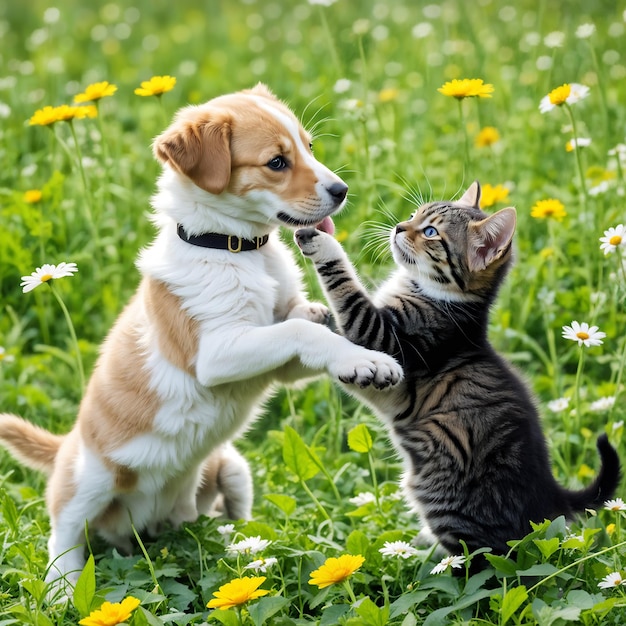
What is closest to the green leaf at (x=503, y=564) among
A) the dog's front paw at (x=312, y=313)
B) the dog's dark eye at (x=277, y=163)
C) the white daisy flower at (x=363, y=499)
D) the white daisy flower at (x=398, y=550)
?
the white daisy flower at (x=398, y=550)

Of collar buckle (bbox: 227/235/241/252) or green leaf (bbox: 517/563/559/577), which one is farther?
collar buckle (bbox: 227/235/241/252)

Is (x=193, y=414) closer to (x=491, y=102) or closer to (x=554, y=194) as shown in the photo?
(x=554, y=194)

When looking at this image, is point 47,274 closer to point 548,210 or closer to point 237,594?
point 237,594

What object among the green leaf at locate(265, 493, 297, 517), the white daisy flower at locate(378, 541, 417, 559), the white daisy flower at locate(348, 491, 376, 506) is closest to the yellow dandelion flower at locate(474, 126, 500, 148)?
the white daisy flower at locate(348, 491, 376, 506)

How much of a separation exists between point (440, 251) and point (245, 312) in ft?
2.62

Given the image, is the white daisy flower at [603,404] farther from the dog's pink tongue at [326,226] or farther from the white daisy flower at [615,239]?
the dog's pink tongue at [326,226]

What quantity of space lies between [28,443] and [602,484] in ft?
7.84

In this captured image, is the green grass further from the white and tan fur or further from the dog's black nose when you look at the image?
the dog's black nose

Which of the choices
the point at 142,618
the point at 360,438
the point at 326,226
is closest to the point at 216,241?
the point at 326,226

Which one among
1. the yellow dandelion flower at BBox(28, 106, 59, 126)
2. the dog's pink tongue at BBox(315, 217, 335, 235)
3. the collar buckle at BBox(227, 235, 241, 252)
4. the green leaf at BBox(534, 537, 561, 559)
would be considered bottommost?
the green leaf at BBox(534, 537, 561, 559)

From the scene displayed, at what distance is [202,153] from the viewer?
3.56 metres

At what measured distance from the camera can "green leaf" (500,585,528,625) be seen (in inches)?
113

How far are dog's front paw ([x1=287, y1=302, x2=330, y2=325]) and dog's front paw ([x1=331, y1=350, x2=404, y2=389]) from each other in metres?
0.40

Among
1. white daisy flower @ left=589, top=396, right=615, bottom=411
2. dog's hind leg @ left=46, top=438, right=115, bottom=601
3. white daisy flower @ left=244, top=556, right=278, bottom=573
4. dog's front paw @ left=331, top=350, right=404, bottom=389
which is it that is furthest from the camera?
white daisy flower @ left=589, top=396, right=615, bottom=411
